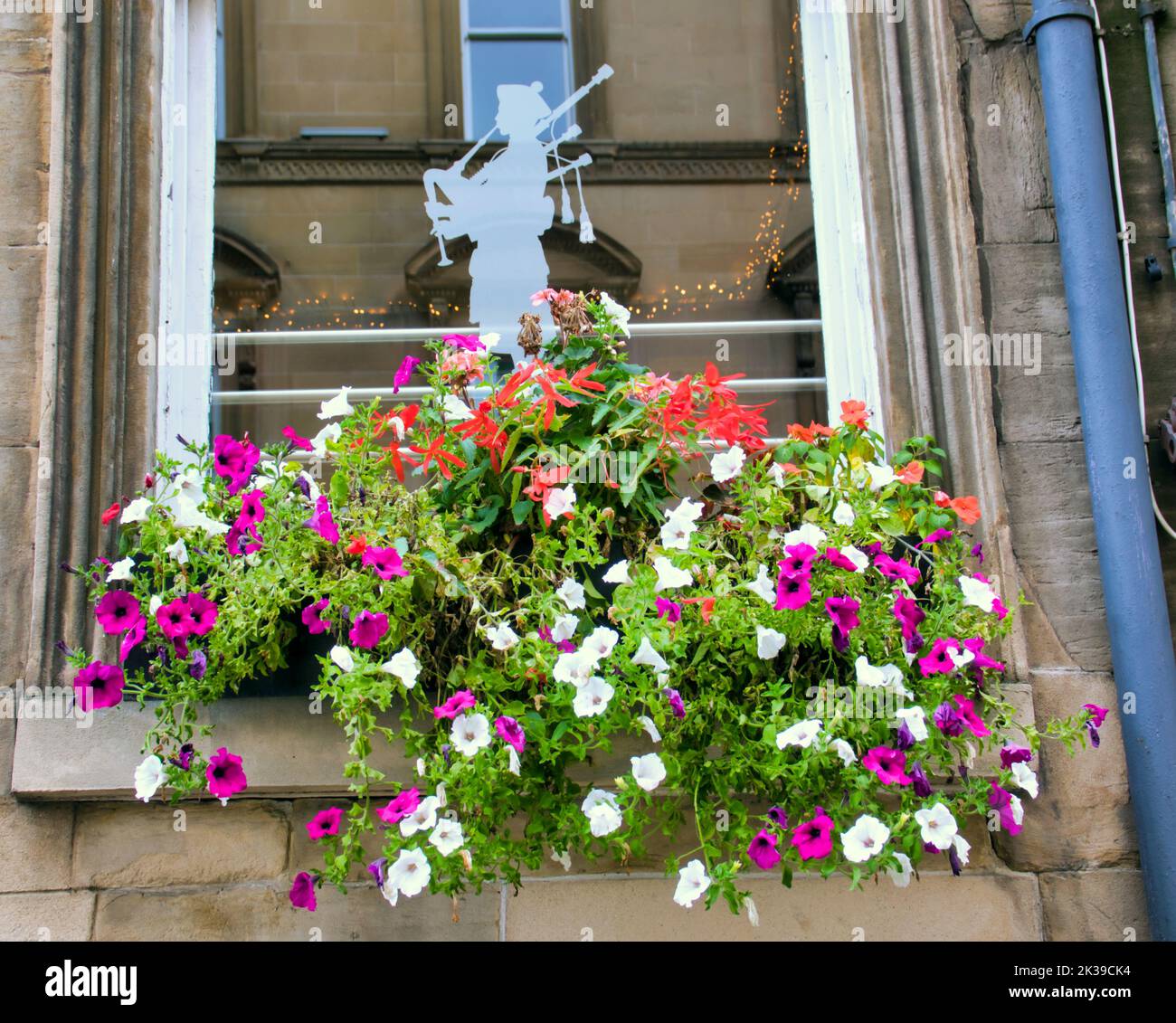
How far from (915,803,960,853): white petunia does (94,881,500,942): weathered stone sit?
960mm

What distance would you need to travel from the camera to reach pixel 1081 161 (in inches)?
119

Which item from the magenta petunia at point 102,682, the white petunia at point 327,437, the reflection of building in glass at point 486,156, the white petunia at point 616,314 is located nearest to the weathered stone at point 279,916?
the magenta petunia at point 102,682

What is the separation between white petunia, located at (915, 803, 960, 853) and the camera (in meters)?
2.26

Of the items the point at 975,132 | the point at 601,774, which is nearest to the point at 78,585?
the point at 601,774

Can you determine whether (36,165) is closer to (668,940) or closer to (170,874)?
(170,874)

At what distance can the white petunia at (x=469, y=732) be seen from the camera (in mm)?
2258

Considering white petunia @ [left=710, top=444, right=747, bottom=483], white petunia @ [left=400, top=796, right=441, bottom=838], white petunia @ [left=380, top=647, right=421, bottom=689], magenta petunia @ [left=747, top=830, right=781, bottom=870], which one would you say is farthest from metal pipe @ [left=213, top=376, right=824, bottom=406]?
magenta petunia @ [left=747, top=830, right=781, bottom=870]

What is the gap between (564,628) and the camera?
2342 mm

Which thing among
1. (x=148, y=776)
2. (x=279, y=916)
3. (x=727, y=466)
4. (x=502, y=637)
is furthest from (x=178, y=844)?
(x=727, y=466)

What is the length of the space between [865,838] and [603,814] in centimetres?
48

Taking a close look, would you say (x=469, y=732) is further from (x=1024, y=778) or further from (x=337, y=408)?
(x=1024, y=778)

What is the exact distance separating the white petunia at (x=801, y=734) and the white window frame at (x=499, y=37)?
7.48 ft

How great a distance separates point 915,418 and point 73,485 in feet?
6.53

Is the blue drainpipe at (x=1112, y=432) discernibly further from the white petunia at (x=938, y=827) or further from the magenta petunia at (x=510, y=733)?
the magenta petunia at (x=510, y=733)
